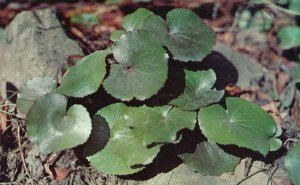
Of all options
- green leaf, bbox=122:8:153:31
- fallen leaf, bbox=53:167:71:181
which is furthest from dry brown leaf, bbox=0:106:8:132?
green leaf, bbox=122:8:153:31

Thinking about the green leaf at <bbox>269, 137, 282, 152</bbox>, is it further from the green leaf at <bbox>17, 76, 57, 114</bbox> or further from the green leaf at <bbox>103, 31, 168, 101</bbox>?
the green leaf at <bbox>17, 76, 57, 114</bbox>

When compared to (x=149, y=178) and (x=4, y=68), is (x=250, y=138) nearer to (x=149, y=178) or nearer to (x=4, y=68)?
(x=149, y=178)

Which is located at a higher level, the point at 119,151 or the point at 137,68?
the point at 137,68

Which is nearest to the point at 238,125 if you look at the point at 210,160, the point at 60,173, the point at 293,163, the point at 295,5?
the point at 210,160

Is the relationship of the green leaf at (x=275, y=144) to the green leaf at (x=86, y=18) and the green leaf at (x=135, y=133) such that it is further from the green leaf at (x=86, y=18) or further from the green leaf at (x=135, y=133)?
the green leaf at (x=86, y=18)

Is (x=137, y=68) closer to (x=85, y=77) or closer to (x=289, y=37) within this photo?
(x=85, y=77)

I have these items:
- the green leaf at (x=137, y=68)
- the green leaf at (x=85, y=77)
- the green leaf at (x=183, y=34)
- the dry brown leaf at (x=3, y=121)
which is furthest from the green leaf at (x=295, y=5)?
the dry brown leaf at (x=3, y=121)
